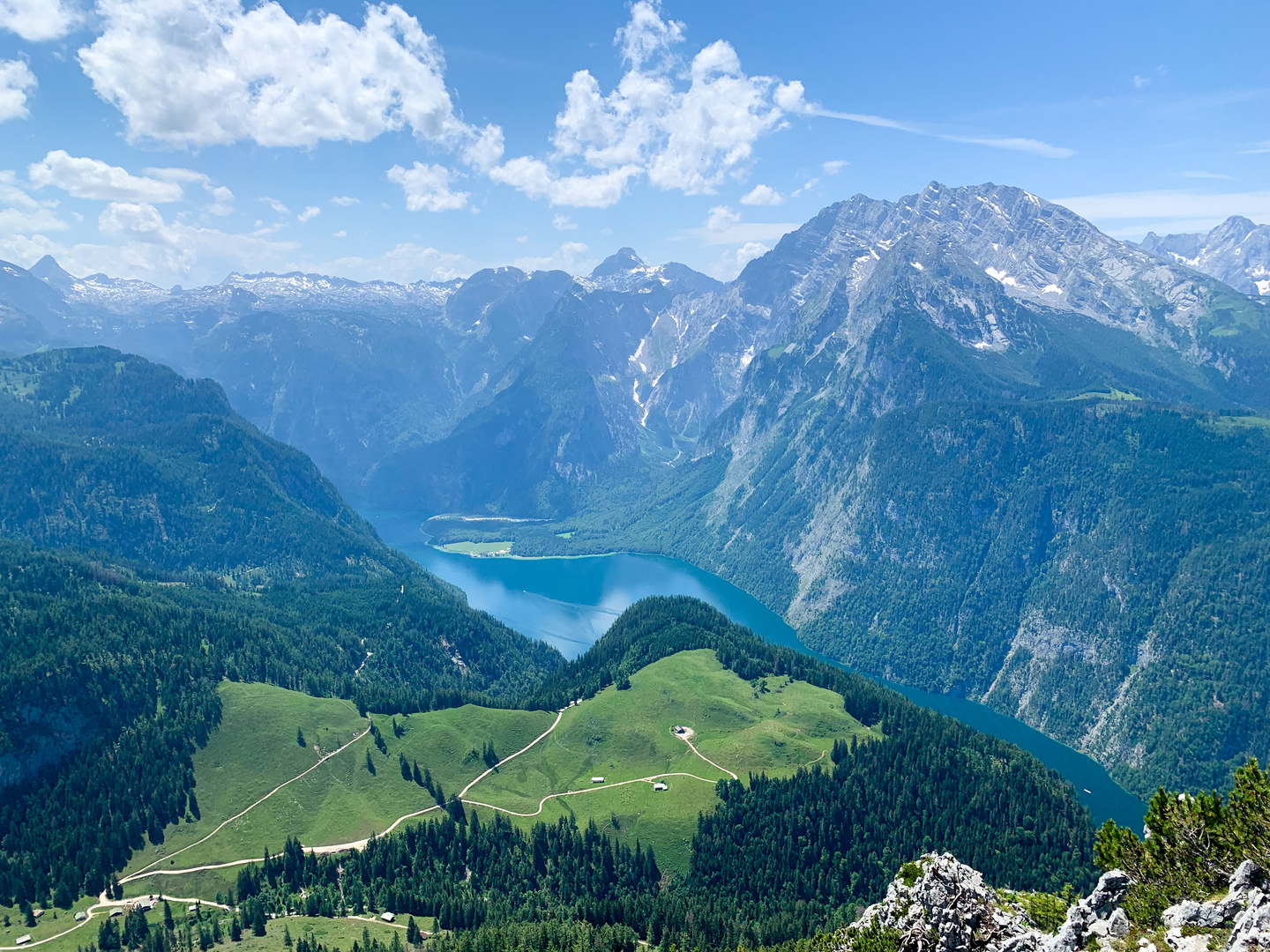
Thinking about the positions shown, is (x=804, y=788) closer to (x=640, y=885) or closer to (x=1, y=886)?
(x=640, y=885)

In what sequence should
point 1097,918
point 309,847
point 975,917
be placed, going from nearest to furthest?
point 1097,918
point 975,917
point 309,847

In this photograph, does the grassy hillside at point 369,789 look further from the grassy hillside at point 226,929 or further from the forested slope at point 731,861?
the grassy hillside at point 226,929

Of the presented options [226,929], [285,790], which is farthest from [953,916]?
[285,790]

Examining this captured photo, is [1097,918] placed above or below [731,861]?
above

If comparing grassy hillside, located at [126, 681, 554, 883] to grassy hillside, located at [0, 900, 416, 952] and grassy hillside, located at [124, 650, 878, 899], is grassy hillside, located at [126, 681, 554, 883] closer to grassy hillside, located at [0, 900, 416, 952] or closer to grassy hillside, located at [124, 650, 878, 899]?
grassy hillside, located at [124, 650, 878, 899]

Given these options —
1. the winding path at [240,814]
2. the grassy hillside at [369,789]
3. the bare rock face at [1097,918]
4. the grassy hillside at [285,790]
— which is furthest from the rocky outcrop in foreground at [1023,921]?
the winding path at [240,814]

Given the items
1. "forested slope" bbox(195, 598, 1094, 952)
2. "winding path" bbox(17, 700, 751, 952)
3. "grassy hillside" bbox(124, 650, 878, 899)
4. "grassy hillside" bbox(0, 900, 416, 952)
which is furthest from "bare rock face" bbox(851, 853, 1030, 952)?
"winding path" bbox(17, 700, 751, 952)

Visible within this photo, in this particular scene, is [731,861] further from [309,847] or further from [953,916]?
[953,916]

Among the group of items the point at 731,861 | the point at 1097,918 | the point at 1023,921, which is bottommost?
the point at 731,861
